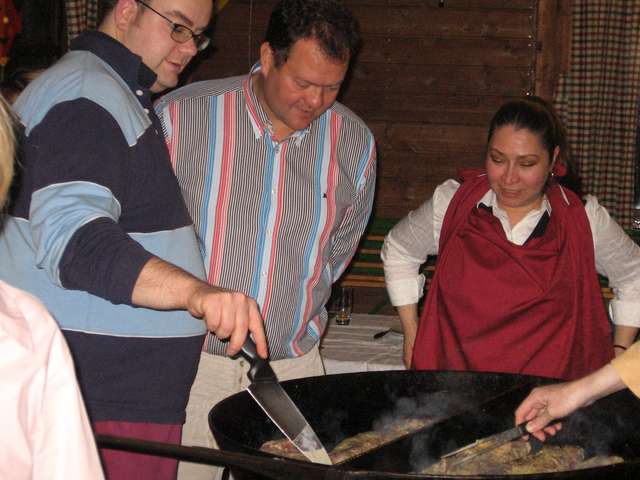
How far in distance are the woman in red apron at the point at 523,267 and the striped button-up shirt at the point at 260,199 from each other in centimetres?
43

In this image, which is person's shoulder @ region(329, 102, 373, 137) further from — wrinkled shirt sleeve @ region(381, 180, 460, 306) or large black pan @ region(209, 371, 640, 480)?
large black pan @ region(209, 371, 640, 480)

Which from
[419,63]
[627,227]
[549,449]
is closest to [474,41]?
[419,63]

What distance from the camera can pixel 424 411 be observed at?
2.28 metres

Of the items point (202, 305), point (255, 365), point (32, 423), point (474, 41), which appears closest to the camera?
point (32, 423)

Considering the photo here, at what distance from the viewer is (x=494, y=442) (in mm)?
1984

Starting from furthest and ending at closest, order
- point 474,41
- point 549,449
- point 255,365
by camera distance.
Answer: point 474,41, point 549,449, point 255,365

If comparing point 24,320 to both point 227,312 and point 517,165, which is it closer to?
point 227,312

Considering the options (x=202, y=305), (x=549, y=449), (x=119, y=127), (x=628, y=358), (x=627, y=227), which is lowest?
(x=627, y=227)

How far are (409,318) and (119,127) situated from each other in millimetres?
1557

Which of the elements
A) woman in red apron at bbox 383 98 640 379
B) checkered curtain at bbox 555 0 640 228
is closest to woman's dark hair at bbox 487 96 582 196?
woman in red apron at bbox 383 98 640 379

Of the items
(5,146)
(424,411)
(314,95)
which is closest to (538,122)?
(314,95)

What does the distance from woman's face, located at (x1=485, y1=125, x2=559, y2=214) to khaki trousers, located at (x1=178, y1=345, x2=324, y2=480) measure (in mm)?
851

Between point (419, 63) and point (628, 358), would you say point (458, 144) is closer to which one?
point (419, 63)

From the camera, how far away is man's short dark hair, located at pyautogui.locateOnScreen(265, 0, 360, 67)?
228cm
